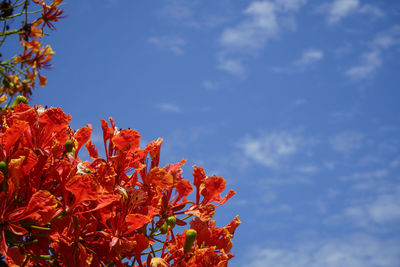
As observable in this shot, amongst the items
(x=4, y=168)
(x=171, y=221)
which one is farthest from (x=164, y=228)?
(x=4, y=168)

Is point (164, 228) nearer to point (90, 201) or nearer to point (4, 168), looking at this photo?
point (90, 201)

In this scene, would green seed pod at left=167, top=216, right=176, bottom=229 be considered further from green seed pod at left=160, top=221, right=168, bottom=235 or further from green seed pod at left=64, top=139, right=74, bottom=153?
green seed pod at left=64, top=139, right=74, bottom=153

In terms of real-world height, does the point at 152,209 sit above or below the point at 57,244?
above

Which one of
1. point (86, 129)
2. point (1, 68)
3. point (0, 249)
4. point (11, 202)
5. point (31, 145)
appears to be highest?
point (1, 68)

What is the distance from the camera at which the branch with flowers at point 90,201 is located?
1642mm

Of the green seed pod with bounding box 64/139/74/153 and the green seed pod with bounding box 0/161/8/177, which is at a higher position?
the green seed pod with bounding box 64/139/74/153

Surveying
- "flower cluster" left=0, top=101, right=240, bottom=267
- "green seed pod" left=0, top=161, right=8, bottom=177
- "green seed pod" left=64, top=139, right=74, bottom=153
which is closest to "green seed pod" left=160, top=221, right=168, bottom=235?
"flower cluster" left=0, top=101, right=240, bottom=267

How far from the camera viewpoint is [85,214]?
177cm

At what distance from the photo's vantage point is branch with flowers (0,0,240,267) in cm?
164

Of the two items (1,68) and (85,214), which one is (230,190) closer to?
(85,214)

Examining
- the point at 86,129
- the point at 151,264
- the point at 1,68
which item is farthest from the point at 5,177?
the point at 1,68

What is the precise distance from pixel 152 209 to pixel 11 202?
566 mm

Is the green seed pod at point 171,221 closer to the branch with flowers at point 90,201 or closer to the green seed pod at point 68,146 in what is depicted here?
the branch with flowers at point 90,201

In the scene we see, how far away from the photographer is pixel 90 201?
5.77 ft
